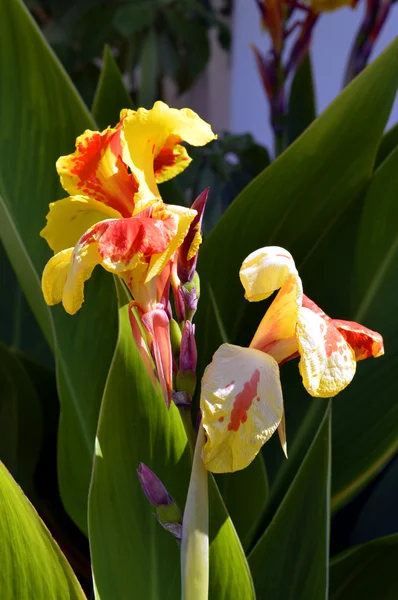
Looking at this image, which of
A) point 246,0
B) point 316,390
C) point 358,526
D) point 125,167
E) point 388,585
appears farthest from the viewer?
point 246,0

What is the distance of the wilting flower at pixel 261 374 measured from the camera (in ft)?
0.82

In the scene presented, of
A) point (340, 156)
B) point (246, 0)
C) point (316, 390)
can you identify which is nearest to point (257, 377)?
point (316, 390)

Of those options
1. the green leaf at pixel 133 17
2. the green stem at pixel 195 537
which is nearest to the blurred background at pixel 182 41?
the green leaf at pixel 133 17

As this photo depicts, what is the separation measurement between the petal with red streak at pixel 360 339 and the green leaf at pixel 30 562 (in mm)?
213

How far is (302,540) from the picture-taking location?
464 millimetres

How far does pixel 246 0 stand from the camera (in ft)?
5.93

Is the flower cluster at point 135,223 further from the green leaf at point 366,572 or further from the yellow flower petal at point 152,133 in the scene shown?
the green leaf at point 366,572

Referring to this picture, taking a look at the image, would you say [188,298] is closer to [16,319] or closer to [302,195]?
[302,195]

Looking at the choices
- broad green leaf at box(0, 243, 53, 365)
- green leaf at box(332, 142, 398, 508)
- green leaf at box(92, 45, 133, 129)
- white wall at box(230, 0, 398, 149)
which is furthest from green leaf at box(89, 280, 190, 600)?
white wall at box(230, 0, 398, 149)

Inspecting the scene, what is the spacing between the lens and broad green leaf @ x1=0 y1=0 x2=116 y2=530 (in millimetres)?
601

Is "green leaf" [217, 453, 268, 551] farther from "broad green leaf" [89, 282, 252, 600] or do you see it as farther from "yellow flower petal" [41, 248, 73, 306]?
"yellow flower petal" [41, 248, 73, 306]

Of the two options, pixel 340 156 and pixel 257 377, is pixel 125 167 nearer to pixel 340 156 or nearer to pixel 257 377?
pixel 257 377

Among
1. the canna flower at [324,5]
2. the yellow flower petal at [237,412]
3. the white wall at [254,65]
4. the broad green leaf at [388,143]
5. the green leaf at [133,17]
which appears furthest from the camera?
the white wall at [254,65]

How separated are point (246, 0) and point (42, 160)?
142cm
